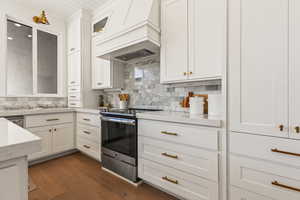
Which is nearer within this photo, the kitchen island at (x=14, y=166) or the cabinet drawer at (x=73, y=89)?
the kitchen island at (x=14, y=166)

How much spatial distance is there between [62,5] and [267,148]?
150 inches

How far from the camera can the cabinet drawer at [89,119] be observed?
7.95 ft

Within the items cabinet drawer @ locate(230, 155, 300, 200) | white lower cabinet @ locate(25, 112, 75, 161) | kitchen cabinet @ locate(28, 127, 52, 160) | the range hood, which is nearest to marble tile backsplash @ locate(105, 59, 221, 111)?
the range hood

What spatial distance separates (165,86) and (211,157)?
49.7 inches

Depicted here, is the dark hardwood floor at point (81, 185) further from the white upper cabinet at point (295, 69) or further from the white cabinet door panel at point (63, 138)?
the white upper cabinet at point (295, 69)

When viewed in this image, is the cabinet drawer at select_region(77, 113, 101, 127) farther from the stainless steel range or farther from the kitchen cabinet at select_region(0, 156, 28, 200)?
the kitchen cabinet at select_region(0, 156, 28, 200)

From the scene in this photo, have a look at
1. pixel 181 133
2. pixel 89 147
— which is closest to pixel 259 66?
pixel 181 133

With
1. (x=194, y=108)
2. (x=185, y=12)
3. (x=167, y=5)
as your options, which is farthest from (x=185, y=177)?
(x=167, y=5)

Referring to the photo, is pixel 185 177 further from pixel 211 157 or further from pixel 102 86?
pixel 102 86

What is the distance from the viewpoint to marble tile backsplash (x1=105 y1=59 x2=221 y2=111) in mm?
1939

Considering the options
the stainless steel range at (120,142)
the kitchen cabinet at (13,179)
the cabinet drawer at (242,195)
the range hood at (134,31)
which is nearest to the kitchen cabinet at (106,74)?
the range hood at (134,31)

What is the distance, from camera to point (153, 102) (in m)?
2.39

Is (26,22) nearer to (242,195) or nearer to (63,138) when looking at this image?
(63,138)

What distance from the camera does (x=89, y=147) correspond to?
102 inches
